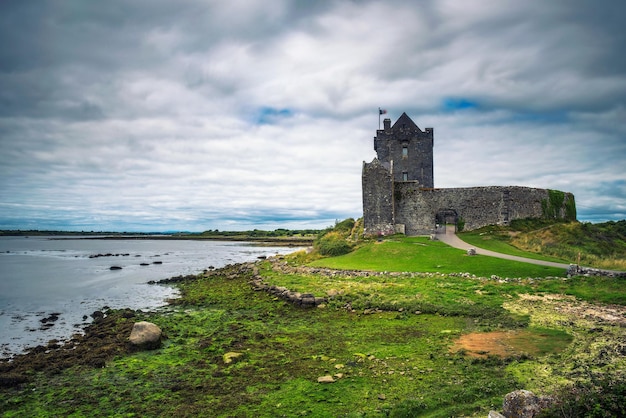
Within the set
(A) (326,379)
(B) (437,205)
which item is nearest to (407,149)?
(B) (437,205)

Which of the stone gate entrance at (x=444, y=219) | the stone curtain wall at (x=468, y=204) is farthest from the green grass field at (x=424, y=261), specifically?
the stone gate entrance at (x=444, y=219)

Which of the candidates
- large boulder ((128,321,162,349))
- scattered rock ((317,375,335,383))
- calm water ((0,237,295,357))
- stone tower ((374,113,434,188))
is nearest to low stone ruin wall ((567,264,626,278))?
scattered rock ((317,375,335,383))

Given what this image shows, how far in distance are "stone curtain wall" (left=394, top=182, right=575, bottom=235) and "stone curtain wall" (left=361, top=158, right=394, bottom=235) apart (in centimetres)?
132

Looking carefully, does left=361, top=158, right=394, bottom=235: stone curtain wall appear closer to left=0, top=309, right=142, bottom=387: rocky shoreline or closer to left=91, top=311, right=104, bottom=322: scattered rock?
left=91, top=311, right=104, bottom=322: scattered rock

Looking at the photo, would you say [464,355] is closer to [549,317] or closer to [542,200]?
[549,317]

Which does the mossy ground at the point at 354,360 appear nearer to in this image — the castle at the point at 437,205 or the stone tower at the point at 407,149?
the castle at the point at 437,205

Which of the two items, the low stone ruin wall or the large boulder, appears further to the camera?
the low stone ruin wall

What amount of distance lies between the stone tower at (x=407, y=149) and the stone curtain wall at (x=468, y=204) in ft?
16.9

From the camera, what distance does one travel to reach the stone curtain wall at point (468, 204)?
37125mm

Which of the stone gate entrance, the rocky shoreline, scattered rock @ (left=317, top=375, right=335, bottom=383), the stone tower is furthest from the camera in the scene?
the stone tower

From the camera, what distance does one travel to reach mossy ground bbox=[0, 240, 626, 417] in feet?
30.2

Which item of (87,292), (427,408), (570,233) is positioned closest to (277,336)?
(427,408)

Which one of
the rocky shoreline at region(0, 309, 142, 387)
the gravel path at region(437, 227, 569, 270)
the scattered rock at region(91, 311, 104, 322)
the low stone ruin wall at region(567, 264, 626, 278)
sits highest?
the gravel path at region(437, 227, 569, 270)

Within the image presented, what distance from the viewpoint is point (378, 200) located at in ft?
123
